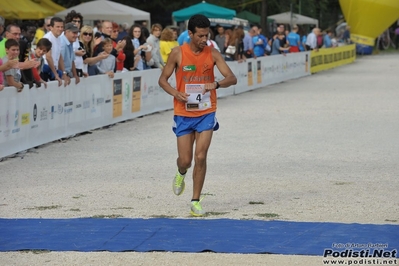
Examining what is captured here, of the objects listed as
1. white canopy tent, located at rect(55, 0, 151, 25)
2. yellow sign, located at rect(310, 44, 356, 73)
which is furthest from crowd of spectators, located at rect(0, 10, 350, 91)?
yellow sign, located at rect(310, 44, 356, 73)

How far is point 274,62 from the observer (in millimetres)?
32875

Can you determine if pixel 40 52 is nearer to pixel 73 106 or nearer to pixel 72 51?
pixel 72 51

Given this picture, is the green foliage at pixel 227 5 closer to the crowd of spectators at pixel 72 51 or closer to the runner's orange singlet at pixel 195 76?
the crowd of spectators at pixel 72 51

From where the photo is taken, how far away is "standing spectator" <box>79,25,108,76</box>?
1769 cm

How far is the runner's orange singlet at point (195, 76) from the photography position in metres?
9.16

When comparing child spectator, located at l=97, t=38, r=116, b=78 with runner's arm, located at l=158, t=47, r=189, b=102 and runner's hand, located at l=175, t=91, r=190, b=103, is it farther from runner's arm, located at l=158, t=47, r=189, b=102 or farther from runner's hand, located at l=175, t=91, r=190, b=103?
runner's hand, located at l=175, t=91, r=190, b=103

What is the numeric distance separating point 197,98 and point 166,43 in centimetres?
1267

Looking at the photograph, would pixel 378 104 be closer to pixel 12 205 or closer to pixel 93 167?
pixel 93 167

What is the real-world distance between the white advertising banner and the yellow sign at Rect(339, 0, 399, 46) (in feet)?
37.3

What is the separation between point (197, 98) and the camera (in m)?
9.20

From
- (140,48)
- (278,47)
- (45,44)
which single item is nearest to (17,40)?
(45,44)

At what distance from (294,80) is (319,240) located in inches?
1036

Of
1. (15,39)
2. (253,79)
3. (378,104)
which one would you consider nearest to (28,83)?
(15,39)

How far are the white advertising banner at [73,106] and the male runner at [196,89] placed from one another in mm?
4867
